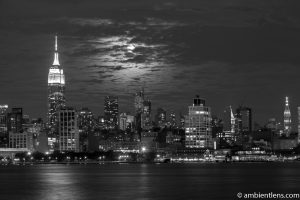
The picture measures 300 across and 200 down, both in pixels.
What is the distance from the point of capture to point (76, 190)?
10125cm

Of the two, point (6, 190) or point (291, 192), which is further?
point (6, 190)

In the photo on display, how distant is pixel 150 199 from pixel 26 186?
3348cm

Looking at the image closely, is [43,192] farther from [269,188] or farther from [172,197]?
[269,188]

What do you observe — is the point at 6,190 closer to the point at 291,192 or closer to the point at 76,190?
the point at 76,190

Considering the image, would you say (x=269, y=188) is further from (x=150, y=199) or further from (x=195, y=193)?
(x=150, y=199)

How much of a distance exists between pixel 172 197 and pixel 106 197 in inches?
316

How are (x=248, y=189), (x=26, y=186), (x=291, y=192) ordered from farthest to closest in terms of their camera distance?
(x=26, y=186) < (x=248, y=189) < (x=291, y=192)

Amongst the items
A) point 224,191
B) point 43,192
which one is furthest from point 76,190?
point 224,191

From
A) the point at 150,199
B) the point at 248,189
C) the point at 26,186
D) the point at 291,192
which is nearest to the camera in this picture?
the point at 150,199

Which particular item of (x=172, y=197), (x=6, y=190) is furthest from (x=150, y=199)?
(x=6, y=190)

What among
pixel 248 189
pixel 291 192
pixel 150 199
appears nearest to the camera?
pixel 150 199

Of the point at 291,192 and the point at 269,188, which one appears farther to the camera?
the point at 269,188

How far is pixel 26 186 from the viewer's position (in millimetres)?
113750

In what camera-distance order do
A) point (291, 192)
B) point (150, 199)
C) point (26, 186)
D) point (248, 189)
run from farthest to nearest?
point (26, 186) < point (248, 189) < point (291, 192) < point (150, 199)
